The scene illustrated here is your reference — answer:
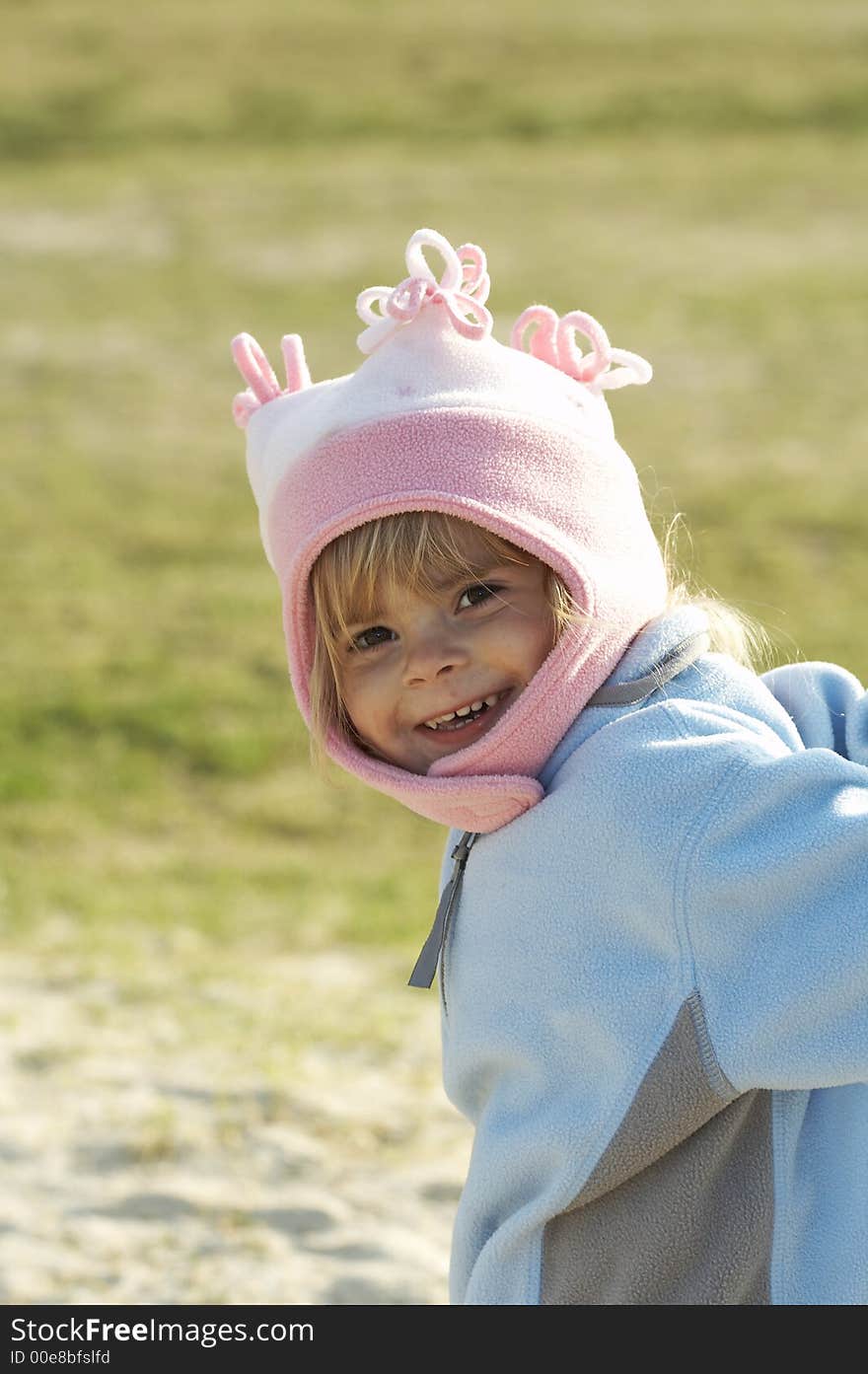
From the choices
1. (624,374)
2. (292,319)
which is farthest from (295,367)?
(292,319)

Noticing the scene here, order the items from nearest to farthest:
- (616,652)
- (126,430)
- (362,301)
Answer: (616,652), (362,301), (126,430)

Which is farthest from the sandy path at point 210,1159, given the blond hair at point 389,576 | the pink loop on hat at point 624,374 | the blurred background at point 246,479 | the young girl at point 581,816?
the pink loop on hat at point 624,374

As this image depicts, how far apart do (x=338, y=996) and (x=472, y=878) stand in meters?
2.79

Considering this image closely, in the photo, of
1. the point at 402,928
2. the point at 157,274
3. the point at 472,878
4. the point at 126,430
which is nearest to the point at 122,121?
the point at 157,274

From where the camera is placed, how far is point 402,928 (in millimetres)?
5422

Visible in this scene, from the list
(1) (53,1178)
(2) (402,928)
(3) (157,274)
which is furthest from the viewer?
(3) (157,274)

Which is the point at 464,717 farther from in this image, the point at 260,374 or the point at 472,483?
the point at 260,374

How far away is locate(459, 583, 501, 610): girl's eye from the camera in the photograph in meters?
2.09

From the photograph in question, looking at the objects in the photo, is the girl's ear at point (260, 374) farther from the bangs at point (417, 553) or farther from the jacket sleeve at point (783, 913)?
the jacket sleeve at point (783, 913)

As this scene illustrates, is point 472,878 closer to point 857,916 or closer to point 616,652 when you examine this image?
point 616,652

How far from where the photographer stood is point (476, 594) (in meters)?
2.10

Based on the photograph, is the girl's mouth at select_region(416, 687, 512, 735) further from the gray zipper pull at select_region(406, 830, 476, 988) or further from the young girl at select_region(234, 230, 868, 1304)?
the gray zipper pull at select_region(406, 830, 476, 988)

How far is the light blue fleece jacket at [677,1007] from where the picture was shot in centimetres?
182

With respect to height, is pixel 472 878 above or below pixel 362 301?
below
